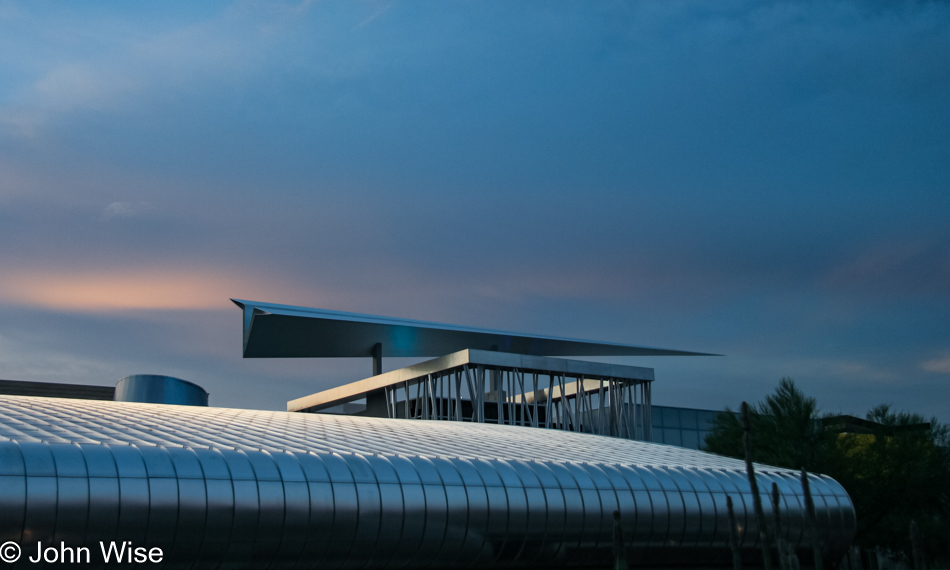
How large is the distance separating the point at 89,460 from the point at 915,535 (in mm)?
15820

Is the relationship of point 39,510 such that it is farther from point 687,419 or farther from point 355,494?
point 687,419

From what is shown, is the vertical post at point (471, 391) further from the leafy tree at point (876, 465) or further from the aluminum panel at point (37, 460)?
the aluminum panel at point (37, 460)

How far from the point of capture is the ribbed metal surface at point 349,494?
18.7 metres

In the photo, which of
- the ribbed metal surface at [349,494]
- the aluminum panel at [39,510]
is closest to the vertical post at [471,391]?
the ribbed metal surface at [349,494]

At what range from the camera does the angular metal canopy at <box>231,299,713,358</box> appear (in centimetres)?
4588

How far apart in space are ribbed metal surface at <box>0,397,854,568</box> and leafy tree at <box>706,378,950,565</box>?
14.7m

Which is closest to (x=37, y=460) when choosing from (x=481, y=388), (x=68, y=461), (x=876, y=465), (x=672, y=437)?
(x=68, y=461)

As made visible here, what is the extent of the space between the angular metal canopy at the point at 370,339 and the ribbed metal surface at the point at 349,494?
1464 cm

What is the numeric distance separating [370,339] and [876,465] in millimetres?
27739

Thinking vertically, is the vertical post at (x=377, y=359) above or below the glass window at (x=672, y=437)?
above

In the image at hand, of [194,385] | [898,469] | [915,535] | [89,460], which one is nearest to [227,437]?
[89,460]

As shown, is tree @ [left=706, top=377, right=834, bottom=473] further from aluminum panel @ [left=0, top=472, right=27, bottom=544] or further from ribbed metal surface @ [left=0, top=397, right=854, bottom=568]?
aluminum panel @ [left=0, top=472, right=27, bottom=544]

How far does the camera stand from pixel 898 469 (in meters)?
43.7

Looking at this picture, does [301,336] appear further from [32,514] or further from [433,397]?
[32,514]
